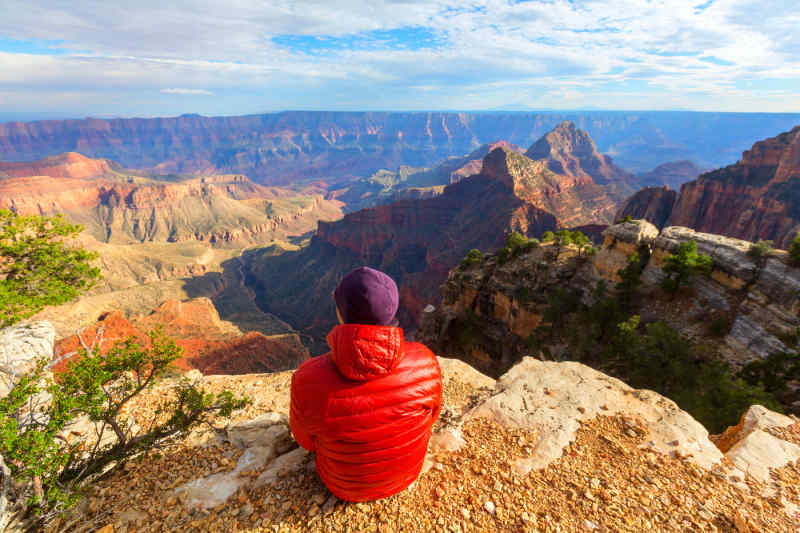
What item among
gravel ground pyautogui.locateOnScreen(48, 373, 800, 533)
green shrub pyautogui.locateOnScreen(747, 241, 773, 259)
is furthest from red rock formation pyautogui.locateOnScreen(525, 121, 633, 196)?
gravel ground pyautogui.locateOnScreen(48, 373, 800, 533)

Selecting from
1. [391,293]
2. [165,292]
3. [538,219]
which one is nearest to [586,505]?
[391,293]

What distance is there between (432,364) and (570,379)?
7170 millimetres

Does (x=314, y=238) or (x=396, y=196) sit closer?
(x=314, y=238)

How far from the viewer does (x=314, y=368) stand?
12.7 feet

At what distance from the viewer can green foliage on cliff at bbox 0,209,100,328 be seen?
870 cm

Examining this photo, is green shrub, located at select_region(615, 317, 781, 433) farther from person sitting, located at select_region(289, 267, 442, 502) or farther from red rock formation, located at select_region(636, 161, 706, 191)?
red rock formation, located at select_region(636, 161, 706, 191)

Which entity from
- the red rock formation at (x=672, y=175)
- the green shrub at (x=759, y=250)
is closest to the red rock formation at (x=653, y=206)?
the green shrub at (x=759, y=250)

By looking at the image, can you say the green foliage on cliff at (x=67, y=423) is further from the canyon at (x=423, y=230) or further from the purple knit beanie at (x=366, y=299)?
the canyon at (x=423, y=230)

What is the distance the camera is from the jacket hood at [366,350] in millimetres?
3480

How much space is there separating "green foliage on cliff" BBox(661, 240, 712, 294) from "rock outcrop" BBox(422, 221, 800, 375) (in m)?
0.55

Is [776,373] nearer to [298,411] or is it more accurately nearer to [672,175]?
[298,411]

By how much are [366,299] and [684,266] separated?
22.7m

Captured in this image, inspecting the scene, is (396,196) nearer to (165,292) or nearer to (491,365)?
(165,292)

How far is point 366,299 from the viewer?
347 cm
